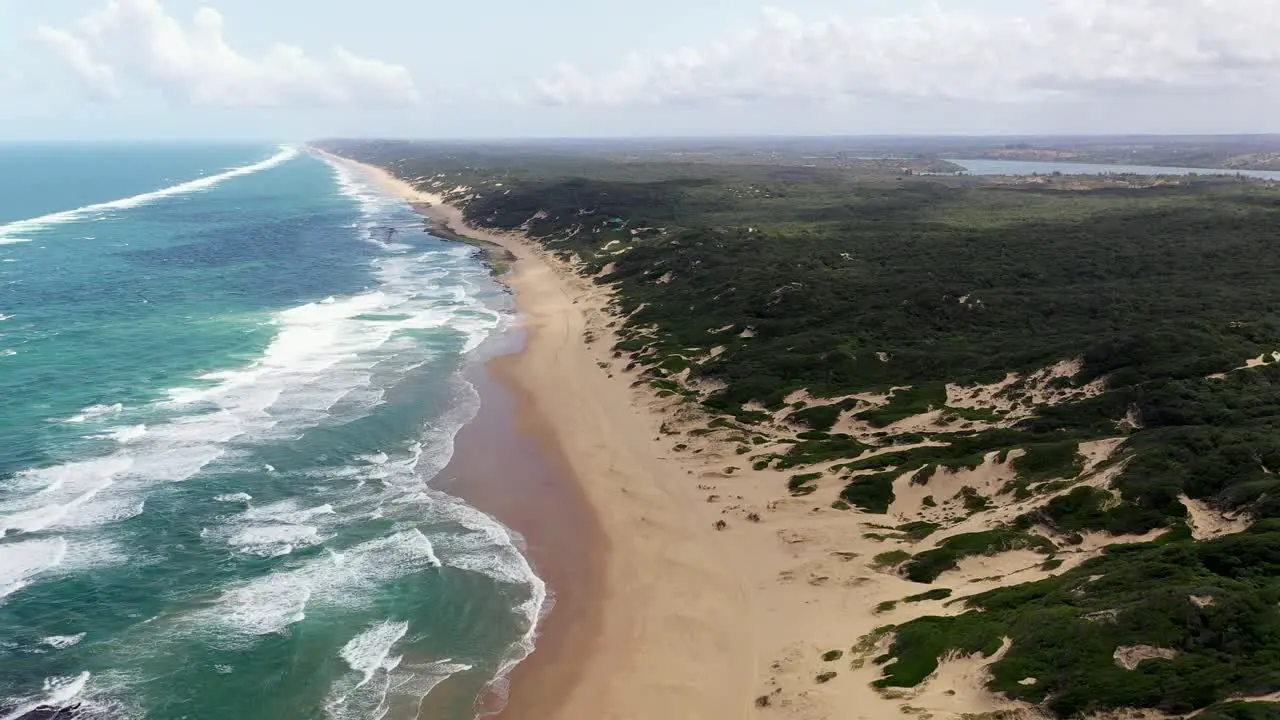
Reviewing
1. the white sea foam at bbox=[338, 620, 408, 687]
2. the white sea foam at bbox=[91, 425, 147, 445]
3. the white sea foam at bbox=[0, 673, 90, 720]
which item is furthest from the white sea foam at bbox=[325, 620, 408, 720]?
the white sea foam at bbox=[91, 425, 147, 445]

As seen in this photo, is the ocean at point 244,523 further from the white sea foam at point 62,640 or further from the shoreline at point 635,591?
the shoreline at point 635,591

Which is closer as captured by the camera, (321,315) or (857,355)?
(857,355)

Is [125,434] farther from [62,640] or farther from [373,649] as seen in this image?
[373,649]

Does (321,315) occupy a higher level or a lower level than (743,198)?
lower

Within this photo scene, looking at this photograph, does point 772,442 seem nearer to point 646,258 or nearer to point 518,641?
point 518,641

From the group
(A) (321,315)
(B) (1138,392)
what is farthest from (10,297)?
(B) (1138,392)
